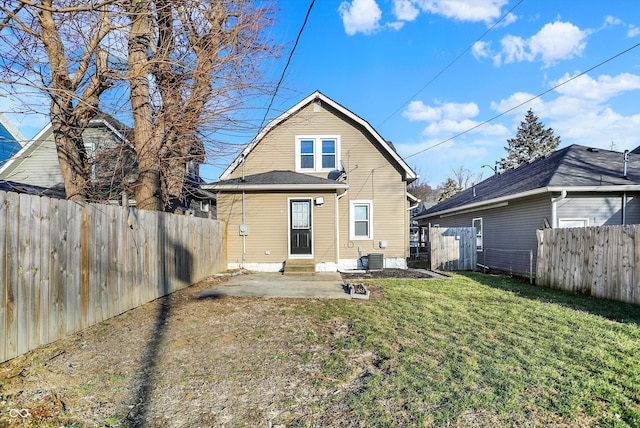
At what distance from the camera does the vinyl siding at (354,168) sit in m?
13.2

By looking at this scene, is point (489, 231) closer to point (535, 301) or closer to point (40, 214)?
point (535, 301)

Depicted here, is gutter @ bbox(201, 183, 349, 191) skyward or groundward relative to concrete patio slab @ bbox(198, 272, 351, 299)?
skyward

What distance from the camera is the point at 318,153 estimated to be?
524 inches

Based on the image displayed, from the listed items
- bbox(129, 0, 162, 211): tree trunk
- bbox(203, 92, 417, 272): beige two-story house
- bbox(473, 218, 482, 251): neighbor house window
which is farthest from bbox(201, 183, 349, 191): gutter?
bbox(473, 218, 482, 251): neighbor house window

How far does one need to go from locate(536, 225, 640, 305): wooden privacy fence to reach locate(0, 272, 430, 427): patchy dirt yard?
20.3 ft

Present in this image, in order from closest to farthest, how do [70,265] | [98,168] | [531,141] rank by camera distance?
1. [70,265]
2. [98,168]
3. [531,141]

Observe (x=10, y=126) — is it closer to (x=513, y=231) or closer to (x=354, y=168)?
(x=354, y=168)

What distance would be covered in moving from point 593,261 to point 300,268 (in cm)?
778

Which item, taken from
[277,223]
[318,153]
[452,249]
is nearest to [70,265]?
[277,223]

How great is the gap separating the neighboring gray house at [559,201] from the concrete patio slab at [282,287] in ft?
22.7

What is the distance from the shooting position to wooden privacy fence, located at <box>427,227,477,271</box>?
528 inches

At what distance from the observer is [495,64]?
41.8 feet

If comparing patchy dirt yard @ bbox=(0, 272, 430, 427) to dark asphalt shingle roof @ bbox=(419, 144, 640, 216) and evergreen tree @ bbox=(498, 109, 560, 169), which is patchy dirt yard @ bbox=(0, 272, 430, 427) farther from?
evergreen tree @ bbox=(498, 109, 560, 169)

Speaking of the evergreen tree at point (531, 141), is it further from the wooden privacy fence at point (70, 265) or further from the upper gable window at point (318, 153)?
the wooden privacy fence at point (70, 265)
